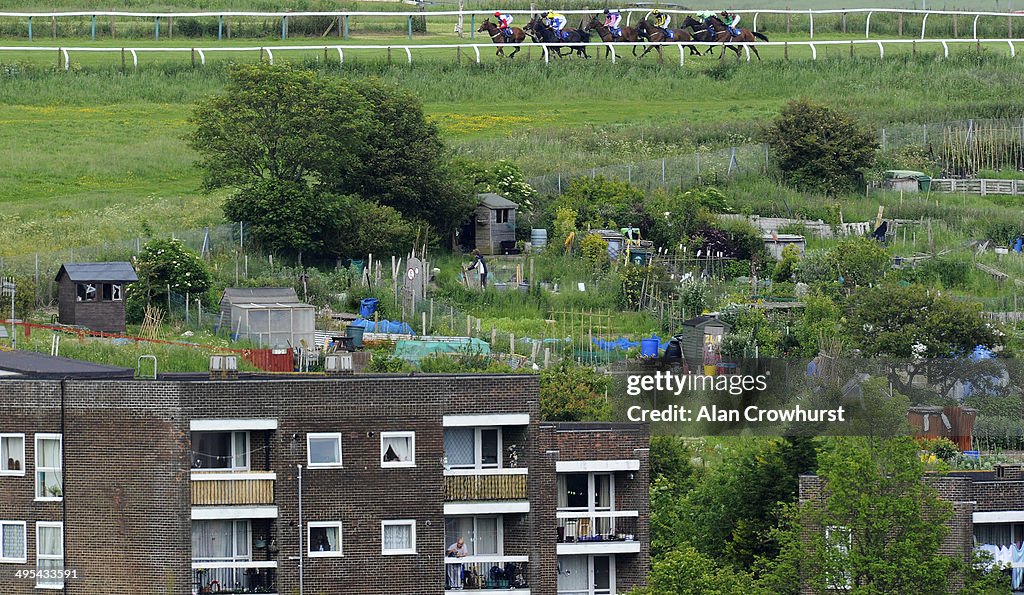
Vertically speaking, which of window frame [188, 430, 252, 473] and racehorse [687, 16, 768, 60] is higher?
racehorse [687, 16, 768, 60]

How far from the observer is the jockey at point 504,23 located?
5758 inches

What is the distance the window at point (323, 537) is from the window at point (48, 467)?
4.67 m

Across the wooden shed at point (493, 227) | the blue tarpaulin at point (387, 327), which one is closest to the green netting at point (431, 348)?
the blue tarpaulin at point (387, 327)

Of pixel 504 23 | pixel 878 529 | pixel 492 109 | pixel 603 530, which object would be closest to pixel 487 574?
pixel 603 530

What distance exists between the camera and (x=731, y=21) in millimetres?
151375

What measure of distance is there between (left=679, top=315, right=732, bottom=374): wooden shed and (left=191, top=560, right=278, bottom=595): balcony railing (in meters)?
31.9

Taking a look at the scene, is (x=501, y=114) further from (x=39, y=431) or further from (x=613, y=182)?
(x=39, y=431)

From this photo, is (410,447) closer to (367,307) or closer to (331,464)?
(331,464)

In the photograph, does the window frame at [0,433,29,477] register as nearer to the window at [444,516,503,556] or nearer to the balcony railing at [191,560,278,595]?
the balcony railing at [191,560,278,595]

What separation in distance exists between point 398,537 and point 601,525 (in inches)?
203

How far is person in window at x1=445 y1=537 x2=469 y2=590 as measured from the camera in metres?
57.8

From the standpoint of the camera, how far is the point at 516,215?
106 meters

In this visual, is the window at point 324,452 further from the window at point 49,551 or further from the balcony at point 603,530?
the balcony at point 603,530

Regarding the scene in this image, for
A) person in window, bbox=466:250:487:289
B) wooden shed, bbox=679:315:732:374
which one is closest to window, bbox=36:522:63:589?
wooden shed, bbox=679:315:732:374
